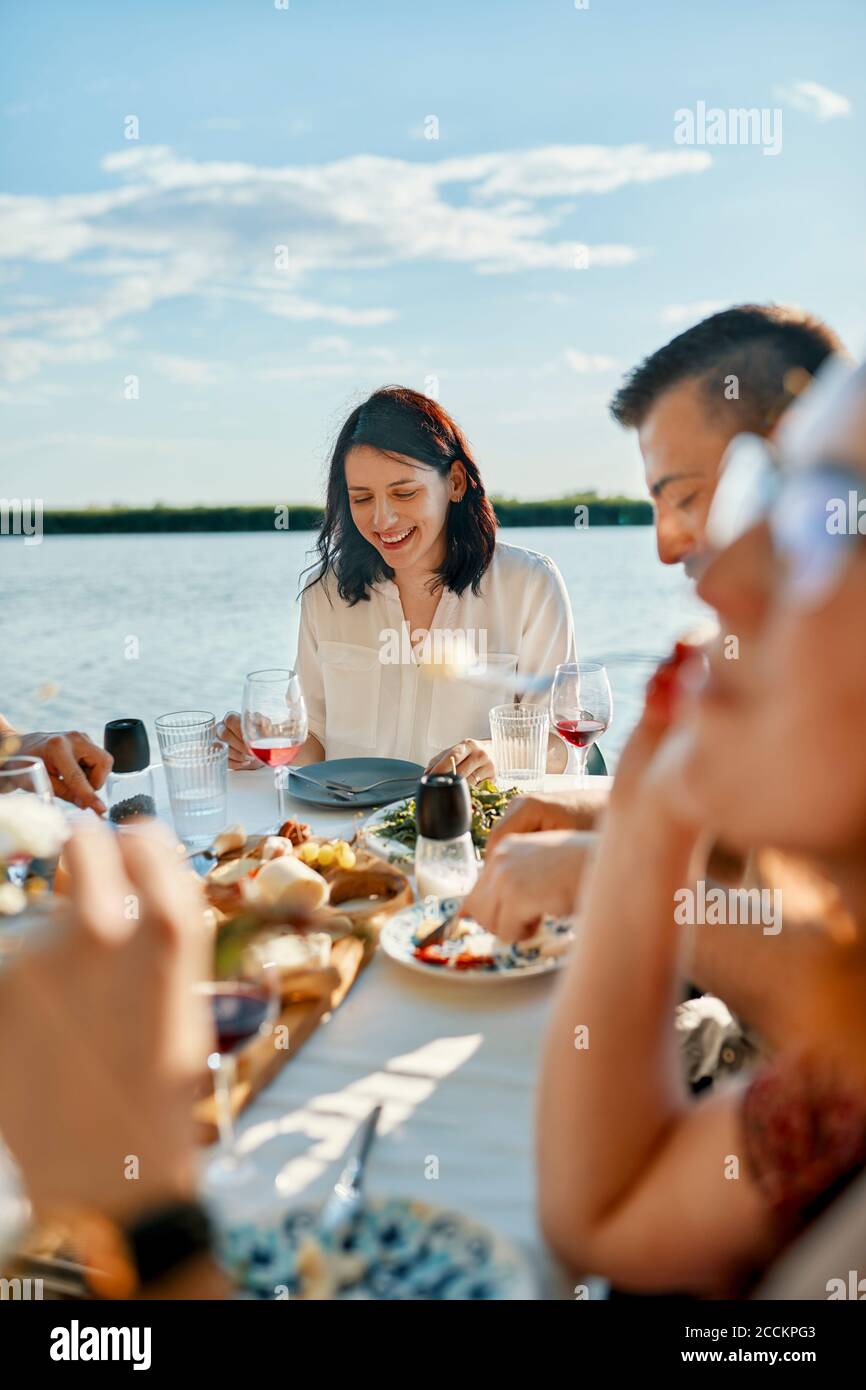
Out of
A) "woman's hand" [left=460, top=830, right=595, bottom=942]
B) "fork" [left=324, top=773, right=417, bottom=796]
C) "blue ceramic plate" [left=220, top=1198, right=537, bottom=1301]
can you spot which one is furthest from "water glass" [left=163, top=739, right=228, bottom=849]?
"blue ceramic plate" [left=220, top=1198, right=537, bottom=1301]

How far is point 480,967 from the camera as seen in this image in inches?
52.7

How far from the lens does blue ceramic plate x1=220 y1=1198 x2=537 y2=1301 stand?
0.76 m

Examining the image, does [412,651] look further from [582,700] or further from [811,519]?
[811,519]

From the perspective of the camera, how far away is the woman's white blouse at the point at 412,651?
3107 mm

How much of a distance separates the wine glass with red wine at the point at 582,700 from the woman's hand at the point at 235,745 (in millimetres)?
823

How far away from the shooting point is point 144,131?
244 cm

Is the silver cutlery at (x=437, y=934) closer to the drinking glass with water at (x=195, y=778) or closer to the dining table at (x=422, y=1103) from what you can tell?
the dining table at (x=422, y=1103)

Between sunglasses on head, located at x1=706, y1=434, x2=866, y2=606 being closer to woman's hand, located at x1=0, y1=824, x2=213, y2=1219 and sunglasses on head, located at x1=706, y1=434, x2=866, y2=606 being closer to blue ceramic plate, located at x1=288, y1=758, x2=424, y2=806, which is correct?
woman's hand, located at x1=0, y1=824, x2=213, y2=1219

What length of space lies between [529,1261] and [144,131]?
8.59 ft

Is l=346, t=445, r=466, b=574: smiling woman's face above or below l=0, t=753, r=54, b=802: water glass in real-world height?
above

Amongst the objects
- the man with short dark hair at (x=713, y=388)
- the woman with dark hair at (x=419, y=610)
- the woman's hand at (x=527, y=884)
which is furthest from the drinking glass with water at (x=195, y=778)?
the man with short dark hair at (x=713, y=388)

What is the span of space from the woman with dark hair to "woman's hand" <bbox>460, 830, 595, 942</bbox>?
1622 millimetres

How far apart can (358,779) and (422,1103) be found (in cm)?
128

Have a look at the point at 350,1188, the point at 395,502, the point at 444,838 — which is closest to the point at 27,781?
the point at 444,838
